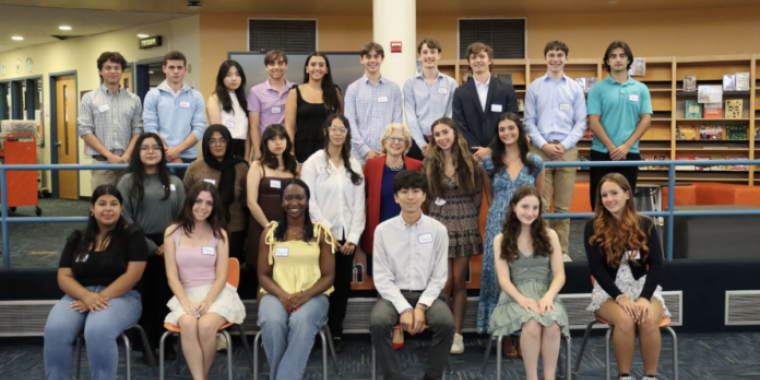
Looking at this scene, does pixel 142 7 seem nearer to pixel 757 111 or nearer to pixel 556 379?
pixel 556 379

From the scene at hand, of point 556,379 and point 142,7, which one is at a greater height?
point 142,7

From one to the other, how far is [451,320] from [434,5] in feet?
19.4

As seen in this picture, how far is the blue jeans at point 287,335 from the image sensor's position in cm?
290

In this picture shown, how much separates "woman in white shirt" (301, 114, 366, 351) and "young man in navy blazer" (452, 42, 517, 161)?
0.85 meters

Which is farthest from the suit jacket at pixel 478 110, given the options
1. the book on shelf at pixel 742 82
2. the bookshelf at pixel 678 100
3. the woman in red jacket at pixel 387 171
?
the book on shelf at pixel 742 82

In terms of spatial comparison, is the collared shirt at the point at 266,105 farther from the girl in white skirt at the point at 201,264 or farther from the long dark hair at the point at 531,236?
the long dark hair at the point at 531,236

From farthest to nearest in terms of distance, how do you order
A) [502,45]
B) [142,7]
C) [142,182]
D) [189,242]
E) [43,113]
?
[43,113], [502,45], [142,7], [142,182], [189,242]

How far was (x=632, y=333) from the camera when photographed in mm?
3029

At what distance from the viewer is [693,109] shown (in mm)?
8305

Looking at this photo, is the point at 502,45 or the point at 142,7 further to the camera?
the point at 502,45

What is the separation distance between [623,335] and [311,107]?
228 centimetres

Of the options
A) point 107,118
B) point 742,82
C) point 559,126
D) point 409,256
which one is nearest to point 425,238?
point 409,256

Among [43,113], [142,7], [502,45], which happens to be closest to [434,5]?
[502,45]

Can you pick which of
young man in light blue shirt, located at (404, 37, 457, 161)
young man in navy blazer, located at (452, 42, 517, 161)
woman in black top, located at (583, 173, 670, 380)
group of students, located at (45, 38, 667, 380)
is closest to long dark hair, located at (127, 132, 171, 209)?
group of students, located at (45, 38, 667, 380)
